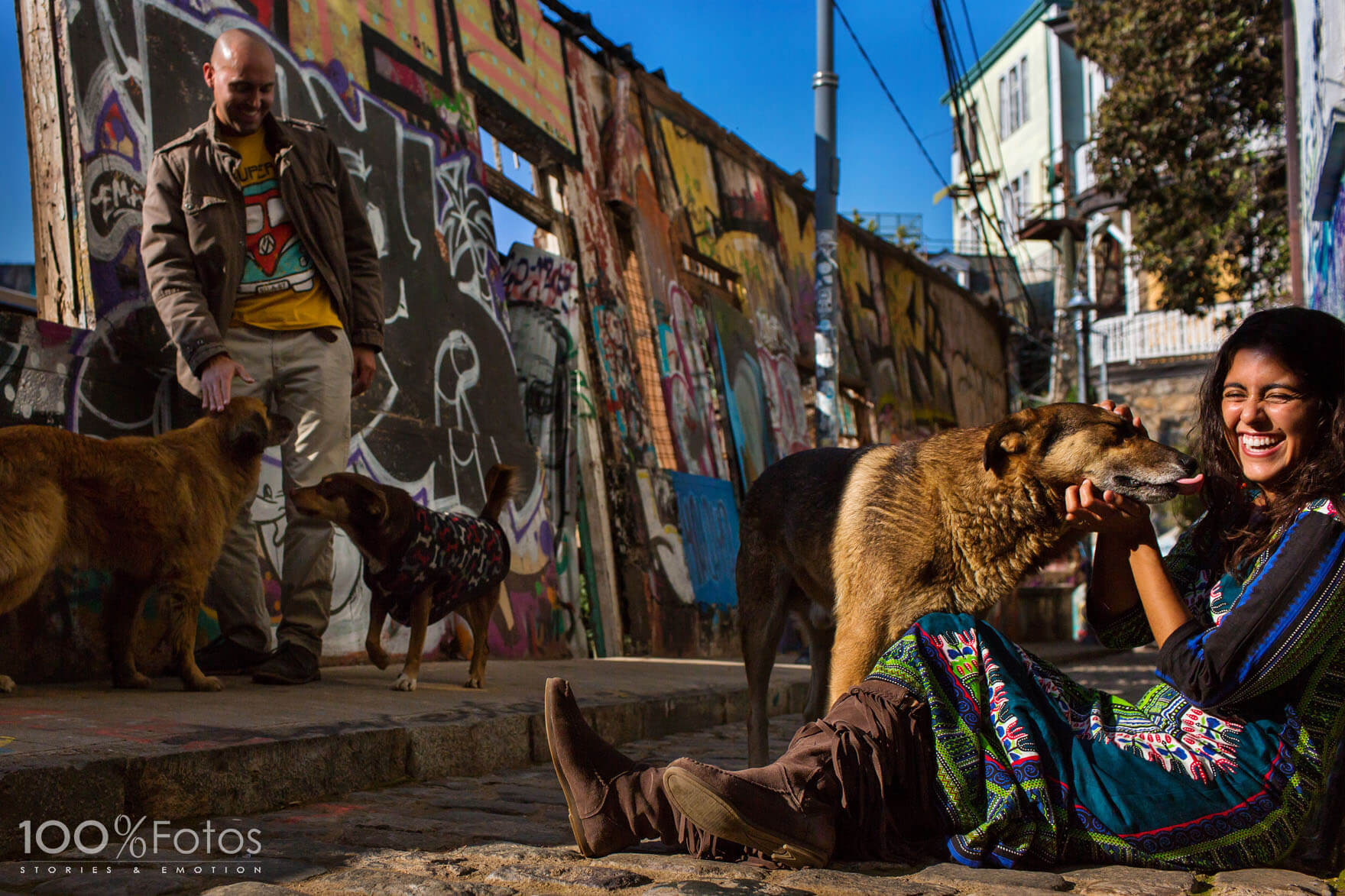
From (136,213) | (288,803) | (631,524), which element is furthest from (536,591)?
(288,803)

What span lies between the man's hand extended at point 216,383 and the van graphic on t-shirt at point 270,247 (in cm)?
49

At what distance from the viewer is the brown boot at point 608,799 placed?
2.46m

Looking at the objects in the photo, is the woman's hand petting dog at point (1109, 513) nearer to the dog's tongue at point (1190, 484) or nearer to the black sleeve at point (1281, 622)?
the dog's tongue at point (1190, 484)

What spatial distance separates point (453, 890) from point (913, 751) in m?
1.09

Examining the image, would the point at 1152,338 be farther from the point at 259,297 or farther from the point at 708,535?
the point at 259,297

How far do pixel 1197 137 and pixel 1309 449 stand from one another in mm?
18022

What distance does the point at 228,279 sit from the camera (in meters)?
4.68

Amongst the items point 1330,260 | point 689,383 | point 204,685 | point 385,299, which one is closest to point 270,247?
point 204,685

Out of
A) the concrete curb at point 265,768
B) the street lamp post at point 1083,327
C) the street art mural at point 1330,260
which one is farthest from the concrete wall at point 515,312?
the street lamp post at point 1083,327

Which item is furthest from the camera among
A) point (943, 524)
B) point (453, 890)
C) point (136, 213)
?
point (136, 213)

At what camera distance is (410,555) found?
4984 mm

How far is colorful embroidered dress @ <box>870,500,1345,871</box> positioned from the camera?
228cm

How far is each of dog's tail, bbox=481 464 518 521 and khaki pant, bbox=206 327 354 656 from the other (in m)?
0.83

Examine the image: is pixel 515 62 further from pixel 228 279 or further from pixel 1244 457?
pixel 1244 457
